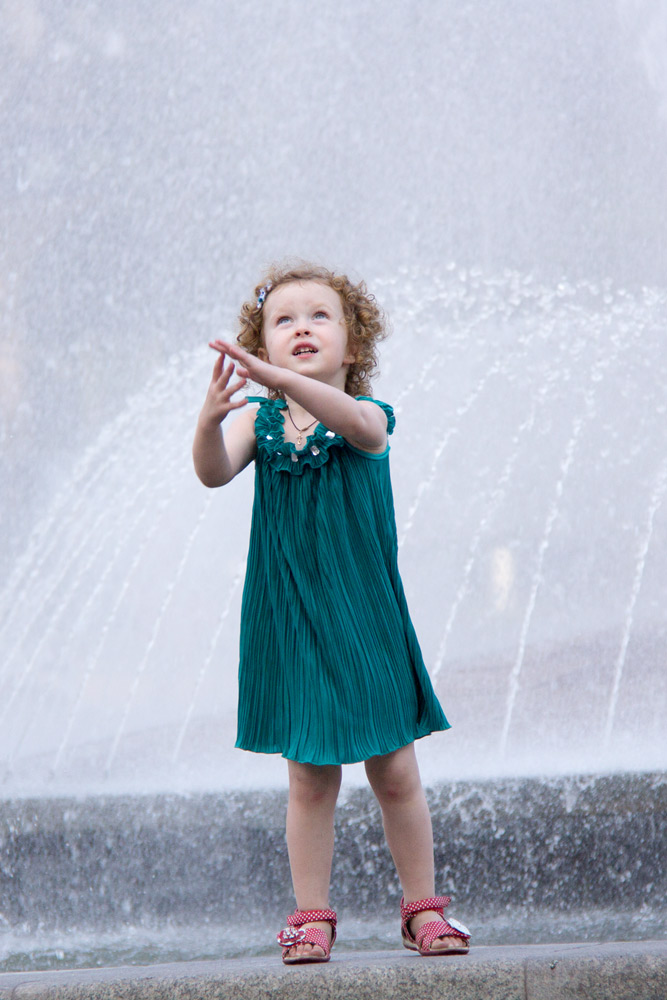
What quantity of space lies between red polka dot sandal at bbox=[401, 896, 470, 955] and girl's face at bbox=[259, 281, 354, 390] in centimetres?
86

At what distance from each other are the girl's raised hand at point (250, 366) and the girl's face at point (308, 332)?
0.19 m

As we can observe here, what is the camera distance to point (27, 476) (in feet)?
36.6

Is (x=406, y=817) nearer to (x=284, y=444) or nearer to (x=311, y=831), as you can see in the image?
(x=311, y=831)

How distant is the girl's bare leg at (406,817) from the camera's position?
67.6 inches

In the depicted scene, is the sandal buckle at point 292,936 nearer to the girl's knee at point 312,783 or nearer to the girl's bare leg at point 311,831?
the girl's bare leg at point 311,831

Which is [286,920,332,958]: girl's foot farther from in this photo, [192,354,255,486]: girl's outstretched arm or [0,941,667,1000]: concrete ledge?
[192,354,255,486]: girl's outstretched arm

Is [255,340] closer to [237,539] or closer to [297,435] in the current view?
[297,435]

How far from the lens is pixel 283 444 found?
181 centimetres

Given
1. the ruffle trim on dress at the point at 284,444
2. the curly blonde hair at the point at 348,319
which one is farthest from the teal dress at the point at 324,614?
the curly blonde hair at the point at 348,319

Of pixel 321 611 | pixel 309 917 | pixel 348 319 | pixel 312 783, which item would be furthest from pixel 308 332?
pixel 309 917

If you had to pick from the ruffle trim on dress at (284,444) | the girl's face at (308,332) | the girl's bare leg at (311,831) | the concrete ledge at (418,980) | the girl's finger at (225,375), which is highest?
the girl's face at (308,332)

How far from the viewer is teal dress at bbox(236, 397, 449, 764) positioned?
171 centimetres

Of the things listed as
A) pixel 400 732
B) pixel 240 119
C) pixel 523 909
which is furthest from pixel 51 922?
pixel 240 119

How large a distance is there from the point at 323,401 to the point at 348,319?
30 cm
